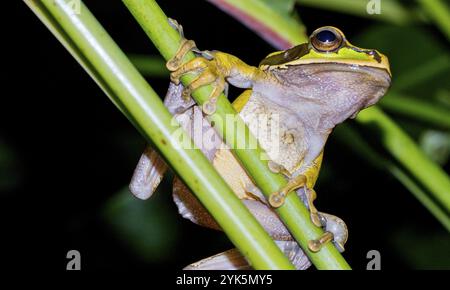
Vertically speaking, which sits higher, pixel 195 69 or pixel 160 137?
pixel 195 69

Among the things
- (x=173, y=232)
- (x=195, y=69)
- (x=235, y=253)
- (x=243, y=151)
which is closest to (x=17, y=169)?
(x=173, y=232)

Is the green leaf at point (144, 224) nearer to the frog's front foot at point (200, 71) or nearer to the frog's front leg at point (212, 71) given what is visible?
the frog's front leg at point (212, 71)

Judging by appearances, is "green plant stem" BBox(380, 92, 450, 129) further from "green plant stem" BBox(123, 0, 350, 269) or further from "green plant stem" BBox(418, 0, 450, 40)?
"green plant stem" BBox(123, 0, 350, 269)

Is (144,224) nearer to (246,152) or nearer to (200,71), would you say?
(200,71)

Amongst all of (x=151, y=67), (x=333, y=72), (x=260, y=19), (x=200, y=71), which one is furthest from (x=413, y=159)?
(x=151, y=67)

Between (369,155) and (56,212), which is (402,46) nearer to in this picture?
(369,155)

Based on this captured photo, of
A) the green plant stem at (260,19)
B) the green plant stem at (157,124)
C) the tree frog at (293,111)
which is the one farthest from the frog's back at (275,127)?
the green plant stem at (157,124)

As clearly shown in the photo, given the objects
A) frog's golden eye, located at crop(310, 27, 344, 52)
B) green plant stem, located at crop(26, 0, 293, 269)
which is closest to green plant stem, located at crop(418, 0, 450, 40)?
frog's golden eye, located at crop(310, 27, 344, 52)
